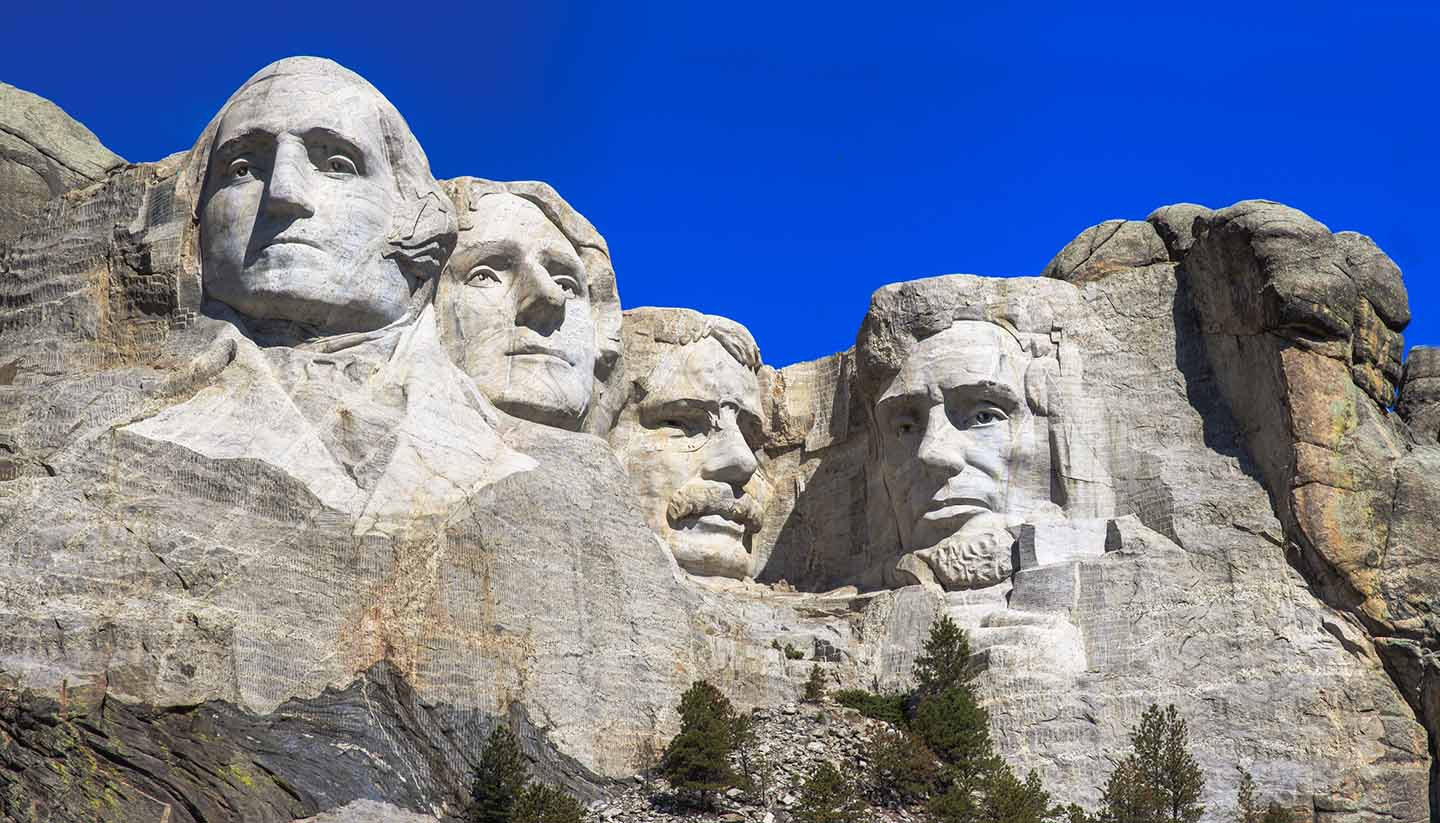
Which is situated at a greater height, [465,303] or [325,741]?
[465,303]

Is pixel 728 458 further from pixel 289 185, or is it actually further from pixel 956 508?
pixel 289 185

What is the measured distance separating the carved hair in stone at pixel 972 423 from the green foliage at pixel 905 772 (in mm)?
2966

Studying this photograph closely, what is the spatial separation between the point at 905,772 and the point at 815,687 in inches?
74.6

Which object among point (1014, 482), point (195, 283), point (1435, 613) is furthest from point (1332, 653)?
point (195, 283)

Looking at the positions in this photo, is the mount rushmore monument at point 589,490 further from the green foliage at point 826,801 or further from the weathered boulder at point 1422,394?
the green foliage at point 826,801

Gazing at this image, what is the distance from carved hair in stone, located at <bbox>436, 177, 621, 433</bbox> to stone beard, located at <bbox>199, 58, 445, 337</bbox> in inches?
52.7

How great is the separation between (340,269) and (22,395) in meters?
2.82

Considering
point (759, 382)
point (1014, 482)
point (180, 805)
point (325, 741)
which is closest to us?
point (180, 805)

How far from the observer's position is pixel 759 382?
2853cm

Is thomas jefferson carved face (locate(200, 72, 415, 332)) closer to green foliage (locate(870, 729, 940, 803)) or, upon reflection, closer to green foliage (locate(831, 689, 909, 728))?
green foliage (locate(831, 689, 909, 728))

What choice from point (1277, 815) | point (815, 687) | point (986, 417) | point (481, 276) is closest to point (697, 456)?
point (986, 417)

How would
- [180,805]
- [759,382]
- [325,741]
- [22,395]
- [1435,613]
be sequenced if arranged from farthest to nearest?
[759,382]
[1435,613]
[22,395]
[325,741]
[180,805]

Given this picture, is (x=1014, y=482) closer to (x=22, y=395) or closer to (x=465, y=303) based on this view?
(x=465, y=303)

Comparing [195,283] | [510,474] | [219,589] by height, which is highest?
[195,283]
